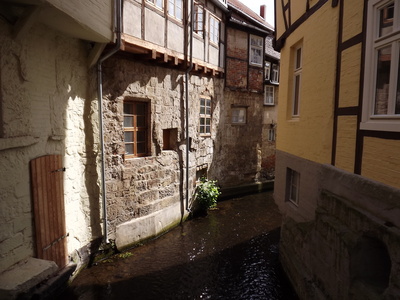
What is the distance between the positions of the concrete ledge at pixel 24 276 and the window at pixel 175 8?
673 cm

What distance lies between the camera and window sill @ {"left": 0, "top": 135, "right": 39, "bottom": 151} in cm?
375

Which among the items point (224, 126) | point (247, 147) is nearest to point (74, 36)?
point (224, 126)

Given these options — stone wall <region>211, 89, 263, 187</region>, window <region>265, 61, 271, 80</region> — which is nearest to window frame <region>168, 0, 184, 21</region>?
stone wall <region>211, 89, 263, 187</region>

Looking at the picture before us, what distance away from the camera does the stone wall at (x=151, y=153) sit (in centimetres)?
653

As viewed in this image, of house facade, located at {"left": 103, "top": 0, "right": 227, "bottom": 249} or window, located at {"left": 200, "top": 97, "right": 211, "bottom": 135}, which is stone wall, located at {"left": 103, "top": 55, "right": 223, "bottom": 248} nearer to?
house facade, located at {"left": 103, "top": 0, "right": 227, "bottom": 249}

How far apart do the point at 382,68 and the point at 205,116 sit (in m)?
7.81

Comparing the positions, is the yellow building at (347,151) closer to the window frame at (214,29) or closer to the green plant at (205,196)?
the green plant at (205,196)

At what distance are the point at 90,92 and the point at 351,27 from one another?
4934 mm

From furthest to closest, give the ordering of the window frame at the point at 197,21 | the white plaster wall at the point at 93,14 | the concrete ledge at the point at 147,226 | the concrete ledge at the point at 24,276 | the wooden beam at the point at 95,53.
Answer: the window frame at the point at 197,21 < the concrete ledge at the point at 147,226 < the wooden beam at the point at 95,53 < the white plaster wall at the point at 93,14 < the concrete ledge at the point at 24,276

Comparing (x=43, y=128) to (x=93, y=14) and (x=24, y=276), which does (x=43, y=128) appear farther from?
(x=24, y=276)

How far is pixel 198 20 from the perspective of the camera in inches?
372

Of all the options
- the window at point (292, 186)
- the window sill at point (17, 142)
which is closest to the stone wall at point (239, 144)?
the window at point (292, 186)

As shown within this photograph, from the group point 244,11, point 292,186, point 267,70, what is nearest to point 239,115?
point 267,70

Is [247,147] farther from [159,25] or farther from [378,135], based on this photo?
[378,135]
